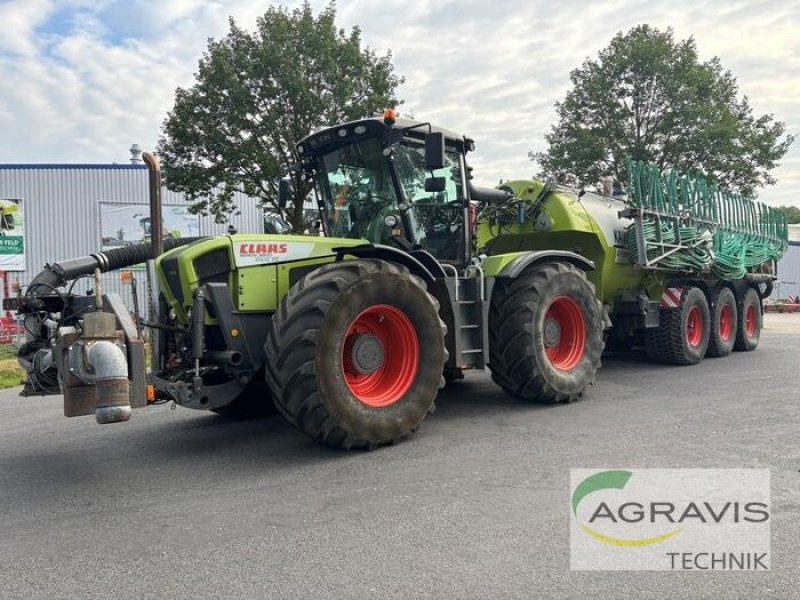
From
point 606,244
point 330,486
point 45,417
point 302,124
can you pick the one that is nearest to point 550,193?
point 606,244

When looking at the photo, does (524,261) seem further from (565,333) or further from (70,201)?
(70,201)

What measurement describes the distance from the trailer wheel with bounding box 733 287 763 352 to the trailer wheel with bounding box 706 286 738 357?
11.1 inches

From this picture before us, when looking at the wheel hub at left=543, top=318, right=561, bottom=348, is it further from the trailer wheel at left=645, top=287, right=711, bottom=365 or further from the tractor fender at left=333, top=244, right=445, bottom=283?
the trailer wheel at left=645, top=287, right=711, bottom=365

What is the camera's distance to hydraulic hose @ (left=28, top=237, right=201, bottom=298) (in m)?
5.49

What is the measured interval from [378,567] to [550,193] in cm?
695

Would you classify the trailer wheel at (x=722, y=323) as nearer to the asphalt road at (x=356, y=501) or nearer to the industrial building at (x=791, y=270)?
the asphalt road at (x=356, y=501)

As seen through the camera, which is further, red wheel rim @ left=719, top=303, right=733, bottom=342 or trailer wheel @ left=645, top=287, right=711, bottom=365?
red wheel rim @ left=719, top=303, right=733, bottom=342

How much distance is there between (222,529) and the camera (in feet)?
11.9

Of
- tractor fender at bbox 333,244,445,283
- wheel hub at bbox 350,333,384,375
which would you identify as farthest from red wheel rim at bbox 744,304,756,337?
wheel hub at bbox 350,333,384,375

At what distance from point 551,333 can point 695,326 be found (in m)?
4.55

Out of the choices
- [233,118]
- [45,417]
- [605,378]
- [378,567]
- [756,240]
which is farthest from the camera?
[233,118]

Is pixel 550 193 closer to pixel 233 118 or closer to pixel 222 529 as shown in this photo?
pixel 222 529

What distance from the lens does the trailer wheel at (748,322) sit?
11867 mm

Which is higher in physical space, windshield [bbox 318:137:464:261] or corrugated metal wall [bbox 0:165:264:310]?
corrugated metal wall [bbox 0:165:264:310]
